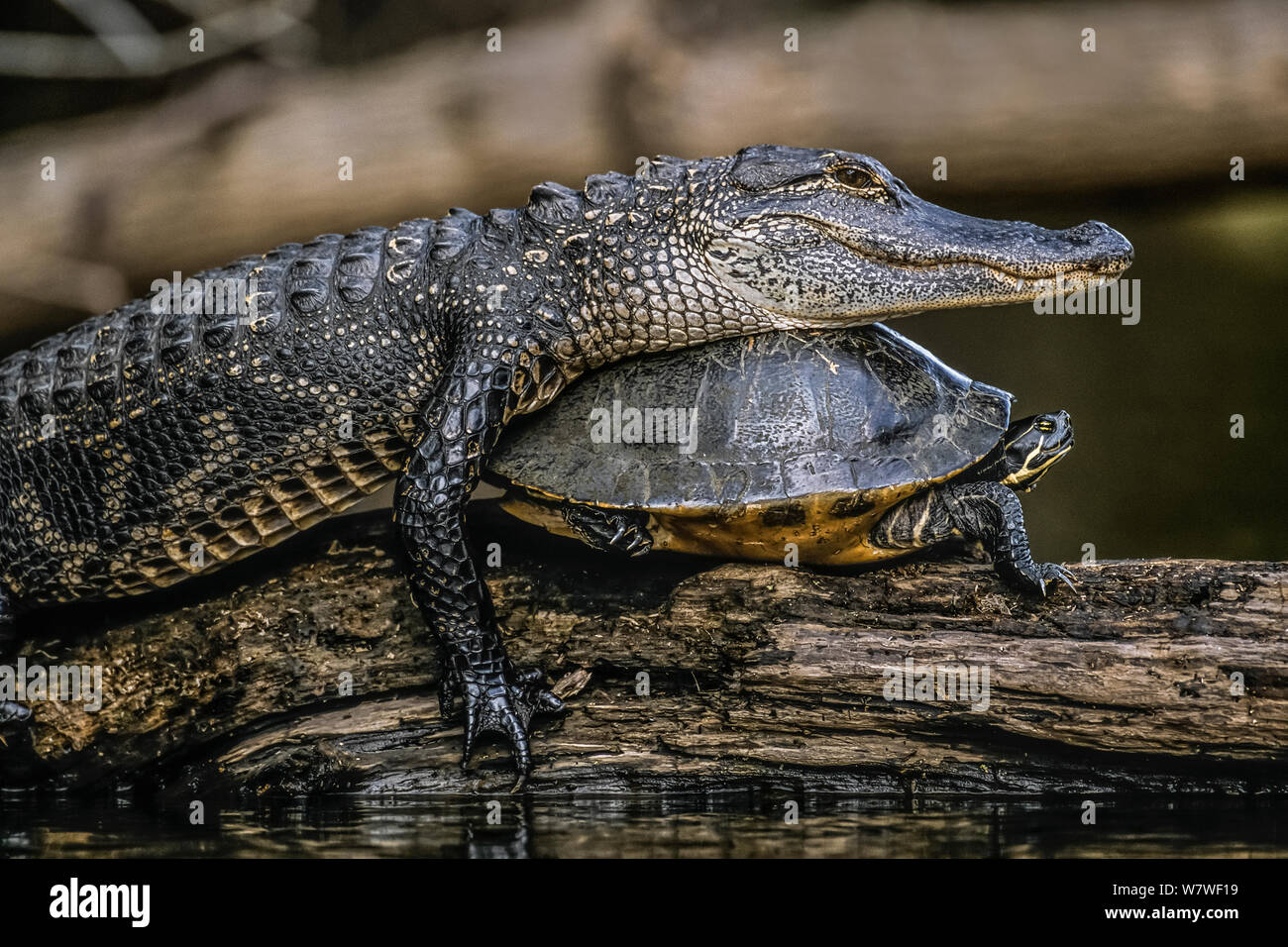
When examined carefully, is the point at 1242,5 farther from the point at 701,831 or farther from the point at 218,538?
the point at 218,538

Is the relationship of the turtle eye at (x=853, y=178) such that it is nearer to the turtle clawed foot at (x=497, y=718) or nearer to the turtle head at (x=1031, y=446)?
the turtle head at (x=1031, y=446)

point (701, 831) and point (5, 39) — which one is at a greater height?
point (5, 39)

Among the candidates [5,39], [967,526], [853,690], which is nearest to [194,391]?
[853,690]
